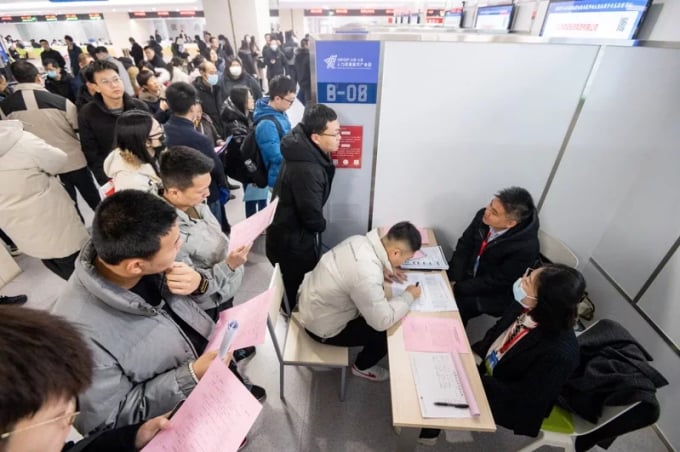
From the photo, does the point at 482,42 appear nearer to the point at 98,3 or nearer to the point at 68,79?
the point at 68,79

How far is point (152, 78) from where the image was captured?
3566 millimetres

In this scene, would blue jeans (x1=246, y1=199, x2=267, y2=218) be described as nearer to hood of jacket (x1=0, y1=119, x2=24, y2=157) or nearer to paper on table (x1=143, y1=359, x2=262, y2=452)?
hood of jacket (x1=0, y1=119, x2=24, y2=157)

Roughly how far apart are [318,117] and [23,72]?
2814mm

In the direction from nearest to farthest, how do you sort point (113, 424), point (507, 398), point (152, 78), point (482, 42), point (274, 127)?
1. point (113, 424)
2. point (507, 398)
3. point (482, 42)
4. point (274, 127)
5. point (152, 78)

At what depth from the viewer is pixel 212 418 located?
0.99 metres

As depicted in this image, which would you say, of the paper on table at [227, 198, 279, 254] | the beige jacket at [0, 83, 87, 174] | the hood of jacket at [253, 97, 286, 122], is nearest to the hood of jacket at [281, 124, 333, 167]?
the paper on table at [227, 198, 279, 254]

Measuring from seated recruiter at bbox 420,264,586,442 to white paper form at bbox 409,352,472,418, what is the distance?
0.26 m

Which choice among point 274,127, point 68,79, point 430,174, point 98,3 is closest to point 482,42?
point 430,174

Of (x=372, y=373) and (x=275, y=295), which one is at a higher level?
(x=275, y=295)

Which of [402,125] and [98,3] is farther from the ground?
[98,3]

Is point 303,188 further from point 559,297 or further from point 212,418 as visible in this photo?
point 559,297

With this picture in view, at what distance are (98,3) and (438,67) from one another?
1391cm

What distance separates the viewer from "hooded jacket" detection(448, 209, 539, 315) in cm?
185

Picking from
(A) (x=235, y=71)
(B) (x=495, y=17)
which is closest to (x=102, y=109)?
(A) (x=235, y=71)
